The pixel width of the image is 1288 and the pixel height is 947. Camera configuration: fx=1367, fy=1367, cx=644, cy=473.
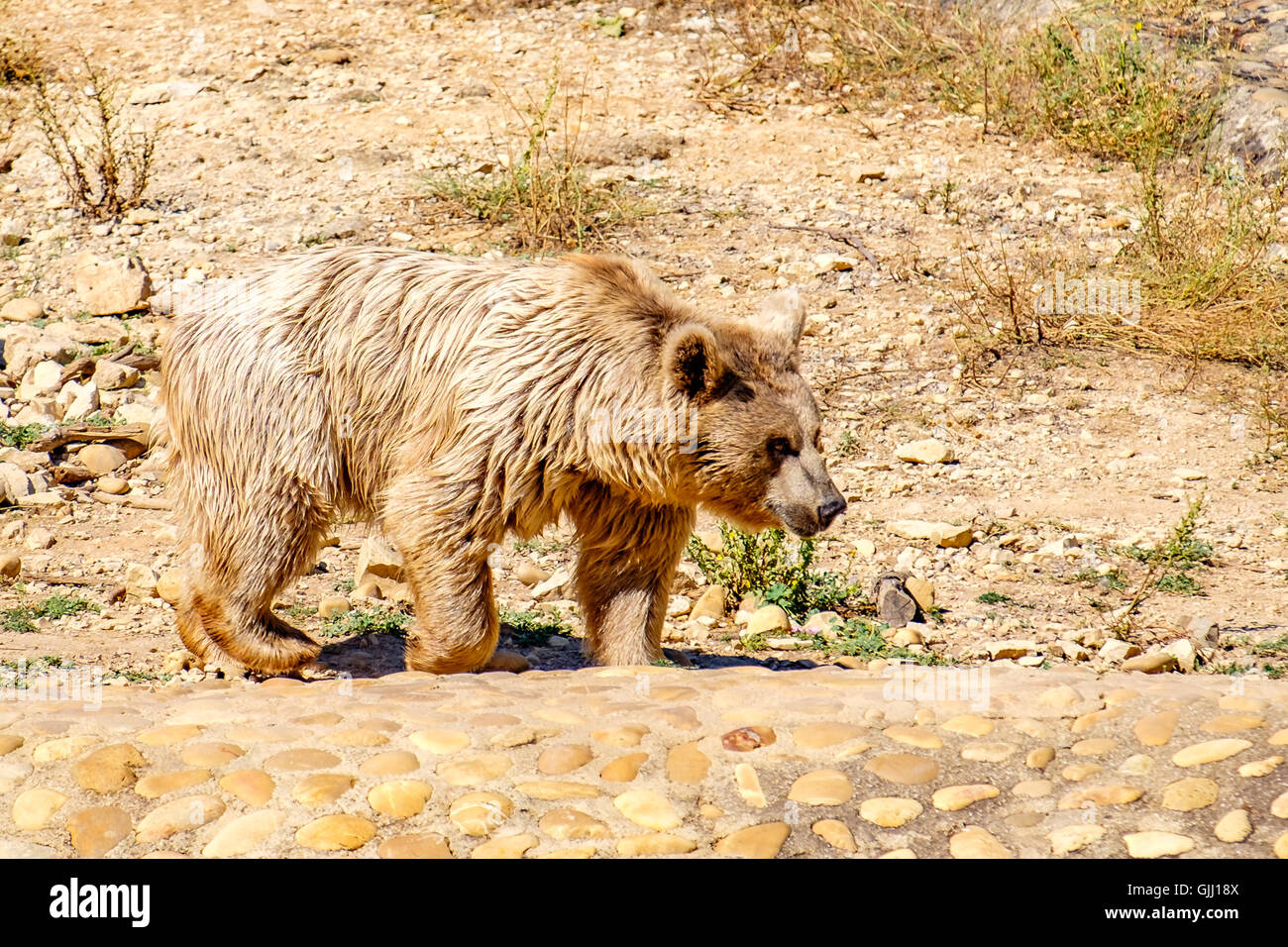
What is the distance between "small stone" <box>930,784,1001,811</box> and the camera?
3.59 m

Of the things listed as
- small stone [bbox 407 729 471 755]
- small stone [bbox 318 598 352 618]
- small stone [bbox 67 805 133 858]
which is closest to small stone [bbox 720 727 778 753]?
small stone [bbox 407 729 471 755]

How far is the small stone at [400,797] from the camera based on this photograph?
3574 millimetres

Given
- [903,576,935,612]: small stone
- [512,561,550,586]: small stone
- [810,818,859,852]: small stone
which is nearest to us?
[810,818,859,852]: small stone

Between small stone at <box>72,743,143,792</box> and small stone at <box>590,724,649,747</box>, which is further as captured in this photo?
small stone at <box>590,724,649,747</box>

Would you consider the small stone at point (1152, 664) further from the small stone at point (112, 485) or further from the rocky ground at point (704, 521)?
the small stone at point (112, 485)

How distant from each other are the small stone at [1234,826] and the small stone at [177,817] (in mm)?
2546

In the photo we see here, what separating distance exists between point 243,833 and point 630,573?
2.26 m

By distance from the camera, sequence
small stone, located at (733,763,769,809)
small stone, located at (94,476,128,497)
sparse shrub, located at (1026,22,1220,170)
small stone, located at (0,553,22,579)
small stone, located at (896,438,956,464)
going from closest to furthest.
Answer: small stone, located at (733,763,769,809) < small stone, located at (0,553,22,579) < small stone, located at (94,476,128,497) < small stone, located at (896,438,956,464) < sparse shrub, located at (1026,22,1220,170)

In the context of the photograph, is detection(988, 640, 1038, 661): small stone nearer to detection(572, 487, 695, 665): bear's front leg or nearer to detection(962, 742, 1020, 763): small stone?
detection(572, 487, 695, 665): bear's front leg

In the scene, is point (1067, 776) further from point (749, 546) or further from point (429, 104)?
point (429, 104)

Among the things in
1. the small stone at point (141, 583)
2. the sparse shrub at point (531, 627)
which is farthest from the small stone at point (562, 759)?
the small stone at point (141, 583)
